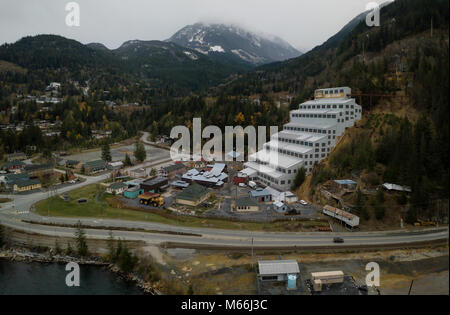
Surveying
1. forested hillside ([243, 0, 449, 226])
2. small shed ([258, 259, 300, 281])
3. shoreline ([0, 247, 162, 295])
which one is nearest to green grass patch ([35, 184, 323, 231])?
shoreline ([0, 247, 162, 295])

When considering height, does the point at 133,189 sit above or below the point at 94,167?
below

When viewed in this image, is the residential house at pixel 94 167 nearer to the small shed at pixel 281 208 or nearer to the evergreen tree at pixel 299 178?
the small shed at pixel 281 208

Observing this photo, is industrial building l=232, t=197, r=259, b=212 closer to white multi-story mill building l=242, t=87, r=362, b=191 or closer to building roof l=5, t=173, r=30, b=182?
white multi-story mill building l=242, t=87, r=362, b=191

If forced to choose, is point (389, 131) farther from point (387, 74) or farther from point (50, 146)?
point (50, 146)

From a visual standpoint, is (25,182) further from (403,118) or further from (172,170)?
(403,118)

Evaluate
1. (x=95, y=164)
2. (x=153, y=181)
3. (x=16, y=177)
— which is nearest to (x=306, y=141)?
(x=153, y=181)

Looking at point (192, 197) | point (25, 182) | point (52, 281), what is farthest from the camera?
point (25, 182)
